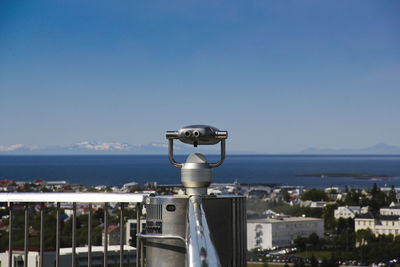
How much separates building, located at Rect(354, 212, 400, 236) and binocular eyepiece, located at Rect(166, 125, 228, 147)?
31.6 m

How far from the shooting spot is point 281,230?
33188mm

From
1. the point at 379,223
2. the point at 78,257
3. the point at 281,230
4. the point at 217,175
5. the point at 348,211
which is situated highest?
the point at 78,257

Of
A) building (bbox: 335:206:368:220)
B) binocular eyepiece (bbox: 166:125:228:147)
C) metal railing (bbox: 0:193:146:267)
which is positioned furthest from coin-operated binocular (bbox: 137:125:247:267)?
building (bbox: 335:206:368:220)

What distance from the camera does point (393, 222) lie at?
102ft

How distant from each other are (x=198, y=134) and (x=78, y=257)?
90 cm

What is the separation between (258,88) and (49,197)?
73619 millimetres

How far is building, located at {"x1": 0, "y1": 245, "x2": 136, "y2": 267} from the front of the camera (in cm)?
A: 205

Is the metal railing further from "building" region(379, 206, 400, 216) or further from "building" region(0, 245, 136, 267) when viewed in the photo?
"building" region(379, 206, 400, 216)

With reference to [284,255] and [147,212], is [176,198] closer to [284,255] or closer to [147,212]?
[147,212]

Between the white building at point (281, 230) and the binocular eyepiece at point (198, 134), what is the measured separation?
97.8ft

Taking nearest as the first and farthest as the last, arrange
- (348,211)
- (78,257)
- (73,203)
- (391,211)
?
(73,203)
(78,257)
(391,211)
(348,211)

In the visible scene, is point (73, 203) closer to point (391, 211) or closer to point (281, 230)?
point (281, 230)

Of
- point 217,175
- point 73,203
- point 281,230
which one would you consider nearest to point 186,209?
point 73,203

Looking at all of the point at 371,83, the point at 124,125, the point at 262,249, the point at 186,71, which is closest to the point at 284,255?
the point at 262,249
